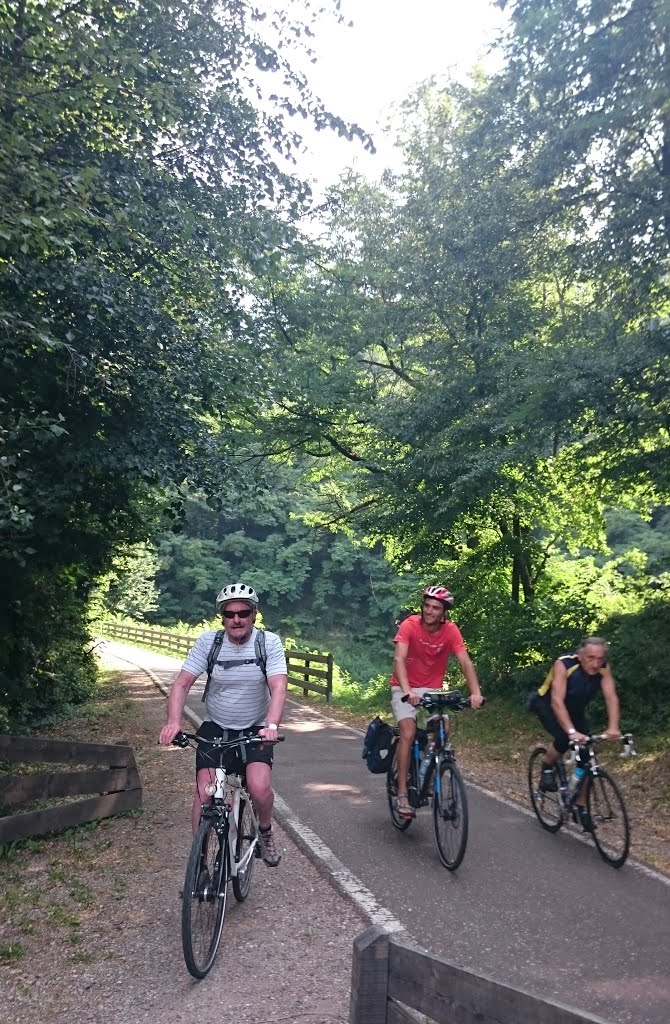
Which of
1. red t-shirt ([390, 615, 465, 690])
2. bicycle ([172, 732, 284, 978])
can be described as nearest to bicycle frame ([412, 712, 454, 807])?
red t-shirt ([390, 615, 465, 690])

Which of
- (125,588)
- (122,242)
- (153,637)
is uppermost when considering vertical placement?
(122,242)

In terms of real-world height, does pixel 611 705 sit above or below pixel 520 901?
above

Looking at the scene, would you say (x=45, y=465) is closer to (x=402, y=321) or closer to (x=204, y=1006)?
(x=204, y=1006)

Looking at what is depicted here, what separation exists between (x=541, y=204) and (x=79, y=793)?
35.1 feet

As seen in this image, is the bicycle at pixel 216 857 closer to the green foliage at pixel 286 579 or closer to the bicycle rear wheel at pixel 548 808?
the bicycle rear wheel at pixel 548 808

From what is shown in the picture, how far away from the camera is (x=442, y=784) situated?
19.6ft

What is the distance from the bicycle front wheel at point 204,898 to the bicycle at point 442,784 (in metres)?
2.01

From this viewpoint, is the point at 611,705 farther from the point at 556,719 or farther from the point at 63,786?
the point at 63,786

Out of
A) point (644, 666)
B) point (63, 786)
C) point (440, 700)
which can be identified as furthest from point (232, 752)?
point (644, 666)

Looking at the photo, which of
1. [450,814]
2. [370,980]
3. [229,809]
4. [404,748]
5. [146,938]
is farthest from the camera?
[404,748]

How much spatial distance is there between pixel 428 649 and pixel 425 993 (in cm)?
434

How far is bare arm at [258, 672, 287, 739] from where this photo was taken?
14.9 ft

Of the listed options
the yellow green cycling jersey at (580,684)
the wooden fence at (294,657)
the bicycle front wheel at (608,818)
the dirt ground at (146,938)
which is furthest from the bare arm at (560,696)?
the wooden fence at (294,657)

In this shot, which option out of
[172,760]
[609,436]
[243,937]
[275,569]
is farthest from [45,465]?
[275,569]
